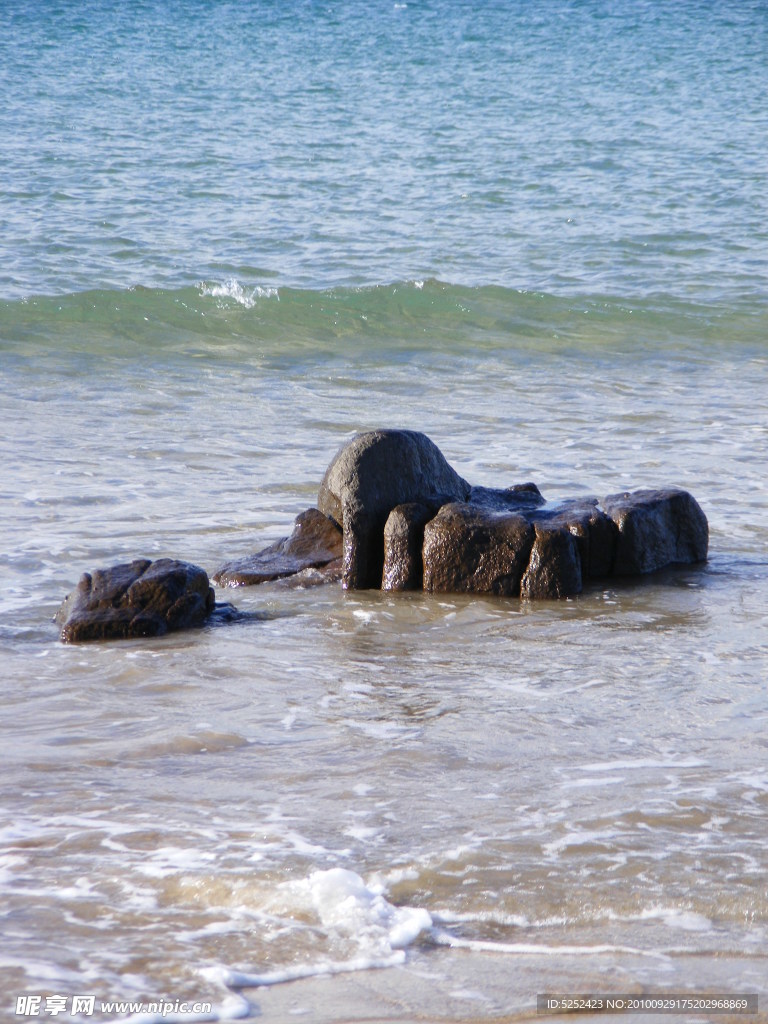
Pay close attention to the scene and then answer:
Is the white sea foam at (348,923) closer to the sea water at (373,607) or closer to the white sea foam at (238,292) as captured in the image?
the sea water at (373,607)

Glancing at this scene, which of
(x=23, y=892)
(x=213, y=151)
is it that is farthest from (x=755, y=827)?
(x=213, y=151)

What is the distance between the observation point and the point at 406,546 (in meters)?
5.54

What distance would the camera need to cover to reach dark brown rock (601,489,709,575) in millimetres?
5648

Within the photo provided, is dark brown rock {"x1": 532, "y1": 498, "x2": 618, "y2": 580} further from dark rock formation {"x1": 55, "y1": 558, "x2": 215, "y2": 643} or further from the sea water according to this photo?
dark rock formation {"x1": 55, "y1": 558, "x2": 215, "y2": 643}

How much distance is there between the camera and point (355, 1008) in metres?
2.49

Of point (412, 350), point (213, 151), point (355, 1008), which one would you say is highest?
point (213, 151)

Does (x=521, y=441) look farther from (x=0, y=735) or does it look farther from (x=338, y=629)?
(x=0, y=735)

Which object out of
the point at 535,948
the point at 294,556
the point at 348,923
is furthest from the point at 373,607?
the point at 535,948

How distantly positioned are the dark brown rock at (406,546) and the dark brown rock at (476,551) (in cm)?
7

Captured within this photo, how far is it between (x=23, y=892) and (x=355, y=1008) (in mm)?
932

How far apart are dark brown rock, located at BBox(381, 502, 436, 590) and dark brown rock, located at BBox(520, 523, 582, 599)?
0.49 m

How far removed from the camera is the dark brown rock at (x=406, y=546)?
5.52 m

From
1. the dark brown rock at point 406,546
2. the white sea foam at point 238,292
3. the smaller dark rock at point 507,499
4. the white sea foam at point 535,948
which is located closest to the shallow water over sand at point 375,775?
the white sea foam at point 535,948

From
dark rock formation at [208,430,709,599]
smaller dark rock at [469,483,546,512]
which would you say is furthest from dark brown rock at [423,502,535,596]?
smaller dark rock at [469,483,546,512]
